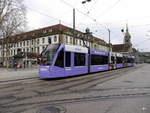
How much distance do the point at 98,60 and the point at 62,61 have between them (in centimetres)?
851

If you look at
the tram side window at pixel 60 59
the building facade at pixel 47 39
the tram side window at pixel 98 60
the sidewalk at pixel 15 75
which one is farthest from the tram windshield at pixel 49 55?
the building facade at pixel 47 39

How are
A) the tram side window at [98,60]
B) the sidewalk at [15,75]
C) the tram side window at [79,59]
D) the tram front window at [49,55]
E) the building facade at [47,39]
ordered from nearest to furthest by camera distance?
the tram front window at [49,55], the sidewalk at [15,75], the tram side window at [79,59], the tram side window at [98,60], the building facade at [47,39]

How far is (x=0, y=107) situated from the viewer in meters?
5.93

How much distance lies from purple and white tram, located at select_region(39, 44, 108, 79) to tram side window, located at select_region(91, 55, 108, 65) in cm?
187

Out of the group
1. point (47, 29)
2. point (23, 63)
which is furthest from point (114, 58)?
point (47, 29)

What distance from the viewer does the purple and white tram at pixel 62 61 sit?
44.8ft

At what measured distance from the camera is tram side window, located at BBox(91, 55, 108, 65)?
2012 centimetres

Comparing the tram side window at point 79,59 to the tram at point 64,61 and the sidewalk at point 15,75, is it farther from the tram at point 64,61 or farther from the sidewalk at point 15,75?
the sidewalk at point 15,75

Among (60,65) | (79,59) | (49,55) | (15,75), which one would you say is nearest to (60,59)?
(60,65)

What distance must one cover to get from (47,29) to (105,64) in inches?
1672

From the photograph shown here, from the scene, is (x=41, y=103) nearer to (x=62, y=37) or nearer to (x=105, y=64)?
(x=105, y=64)

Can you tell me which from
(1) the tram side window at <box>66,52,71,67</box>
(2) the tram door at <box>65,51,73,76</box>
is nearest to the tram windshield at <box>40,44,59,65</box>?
(2) the tram door at <box>65,51,73,76</box>

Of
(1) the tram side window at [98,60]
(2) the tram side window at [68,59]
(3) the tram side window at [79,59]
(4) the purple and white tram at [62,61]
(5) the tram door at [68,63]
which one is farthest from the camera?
(1) the tram side window at [98,60]

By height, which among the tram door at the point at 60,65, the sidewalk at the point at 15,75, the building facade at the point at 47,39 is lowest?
the sidewalk at the point at 15,75
